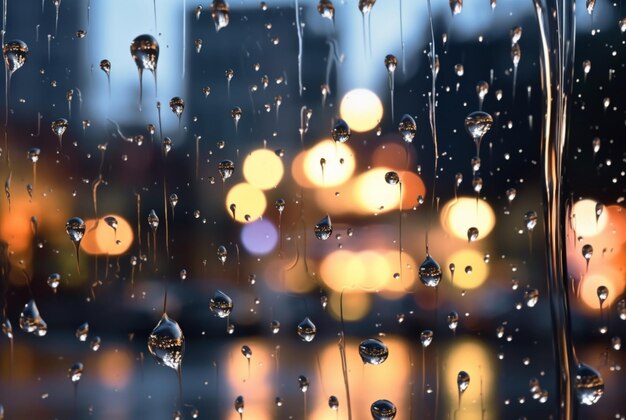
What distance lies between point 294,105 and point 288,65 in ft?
0.20

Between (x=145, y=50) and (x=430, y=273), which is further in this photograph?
(x=430, y=273)

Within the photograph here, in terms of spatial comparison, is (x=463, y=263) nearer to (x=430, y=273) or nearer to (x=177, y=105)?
(x=430, y=273)

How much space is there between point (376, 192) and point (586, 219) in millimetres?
331

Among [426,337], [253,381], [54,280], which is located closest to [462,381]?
[426,337]

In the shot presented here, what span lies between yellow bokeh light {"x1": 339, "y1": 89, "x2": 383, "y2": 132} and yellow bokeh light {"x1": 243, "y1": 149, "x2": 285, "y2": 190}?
127 mm

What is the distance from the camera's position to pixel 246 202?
3.75 feet

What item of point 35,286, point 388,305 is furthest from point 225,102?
point 388,305

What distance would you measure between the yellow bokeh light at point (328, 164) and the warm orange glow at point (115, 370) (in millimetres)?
967

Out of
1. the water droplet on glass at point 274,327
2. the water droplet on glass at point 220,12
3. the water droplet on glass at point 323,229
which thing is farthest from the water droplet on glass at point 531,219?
the water droplet on glass at point 220,12

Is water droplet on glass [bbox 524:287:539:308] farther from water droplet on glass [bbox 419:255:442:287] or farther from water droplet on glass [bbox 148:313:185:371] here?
water droplet on glass [bbox 148:313:185:371]

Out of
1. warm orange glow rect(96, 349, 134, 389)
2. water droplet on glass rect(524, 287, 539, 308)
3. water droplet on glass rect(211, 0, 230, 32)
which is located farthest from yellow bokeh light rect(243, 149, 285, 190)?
warm orange glow rect(96, 349, 134, 389)

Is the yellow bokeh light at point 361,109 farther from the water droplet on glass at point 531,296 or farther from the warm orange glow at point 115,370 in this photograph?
the warm orange glow at point 115,370

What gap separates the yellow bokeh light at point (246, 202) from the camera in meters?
1.13

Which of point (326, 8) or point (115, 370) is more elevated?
point (326, 8)
